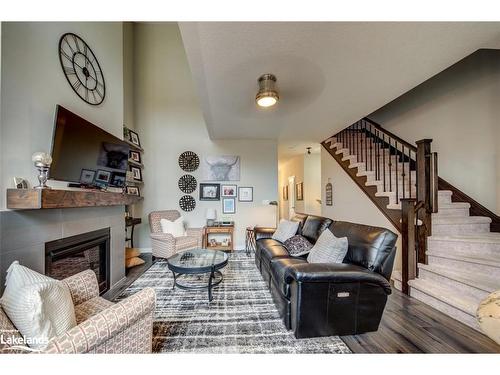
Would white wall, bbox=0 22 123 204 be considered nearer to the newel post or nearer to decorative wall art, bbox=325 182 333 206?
the newel post

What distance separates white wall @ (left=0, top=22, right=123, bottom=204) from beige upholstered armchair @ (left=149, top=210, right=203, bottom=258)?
7.47ft

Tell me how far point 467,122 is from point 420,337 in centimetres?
336

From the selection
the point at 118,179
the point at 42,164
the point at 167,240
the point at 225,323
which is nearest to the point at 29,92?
the point at 42,164

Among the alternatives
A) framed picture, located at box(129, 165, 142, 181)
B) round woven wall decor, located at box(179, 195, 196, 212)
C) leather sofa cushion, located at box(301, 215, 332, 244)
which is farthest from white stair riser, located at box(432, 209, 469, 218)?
framed picture, located at box(129, 165, 142, 181)

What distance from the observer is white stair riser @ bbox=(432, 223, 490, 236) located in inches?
116

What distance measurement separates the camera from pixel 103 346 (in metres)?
1.05

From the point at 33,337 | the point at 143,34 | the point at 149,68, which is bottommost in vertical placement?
the point at 33,337

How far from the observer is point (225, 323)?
200 centimetres

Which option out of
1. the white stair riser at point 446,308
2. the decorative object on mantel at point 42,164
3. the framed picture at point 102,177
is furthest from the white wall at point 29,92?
the white stair riser at point 446,308

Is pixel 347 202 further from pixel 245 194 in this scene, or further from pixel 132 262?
pixel 132 262

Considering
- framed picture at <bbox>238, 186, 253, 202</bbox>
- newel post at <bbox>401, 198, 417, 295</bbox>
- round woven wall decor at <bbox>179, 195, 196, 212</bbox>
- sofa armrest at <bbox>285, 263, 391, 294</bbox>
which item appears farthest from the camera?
framed picture at <bbox>238, 186, 253, 202</bbox>
